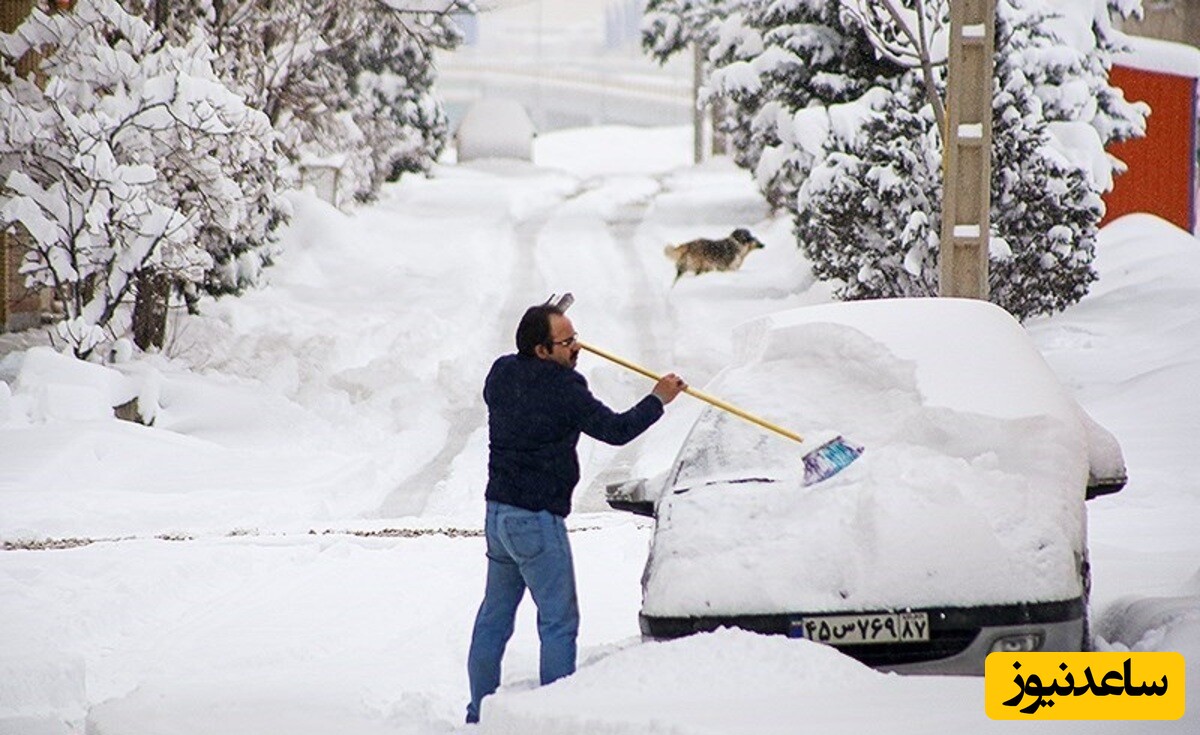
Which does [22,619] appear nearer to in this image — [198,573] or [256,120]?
[198,573]

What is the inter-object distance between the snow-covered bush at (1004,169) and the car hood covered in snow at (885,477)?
10504mm

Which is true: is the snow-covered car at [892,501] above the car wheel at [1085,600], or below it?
above

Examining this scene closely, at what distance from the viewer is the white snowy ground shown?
A: 5.75m

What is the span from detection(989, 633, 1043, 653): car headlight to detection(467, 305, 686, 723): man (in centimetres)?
148

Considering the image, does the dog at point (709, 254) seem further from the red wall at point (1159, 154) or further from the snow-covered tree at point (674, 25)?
the snow-covered tree at point (674, 25)

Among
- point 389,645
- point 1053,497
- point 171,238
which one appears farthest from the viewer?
point 171,238

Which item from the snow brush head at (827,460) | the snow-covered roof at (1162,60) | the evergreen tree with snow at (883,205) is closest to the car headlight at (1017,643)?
the snow brush head at (827,460)

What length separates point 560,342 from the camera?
259 inches

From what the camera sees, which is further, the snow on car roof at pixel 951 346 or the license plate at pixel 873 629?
the snow on car roof at pixel 951 346

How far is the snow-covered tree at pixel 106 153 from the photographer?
15273 millimetres

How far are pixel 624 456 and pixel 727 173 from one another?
31.3m

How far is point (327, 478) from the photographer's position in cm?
1391

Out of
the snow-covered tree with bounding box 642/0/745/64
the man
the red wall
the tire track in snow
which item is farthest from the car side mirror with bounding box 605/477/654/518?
the snow-covered tree with bounding box 642/0/745/64

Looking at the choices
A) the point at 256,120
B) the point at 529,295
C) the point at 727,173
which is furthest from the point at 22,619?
the point at 727,173
